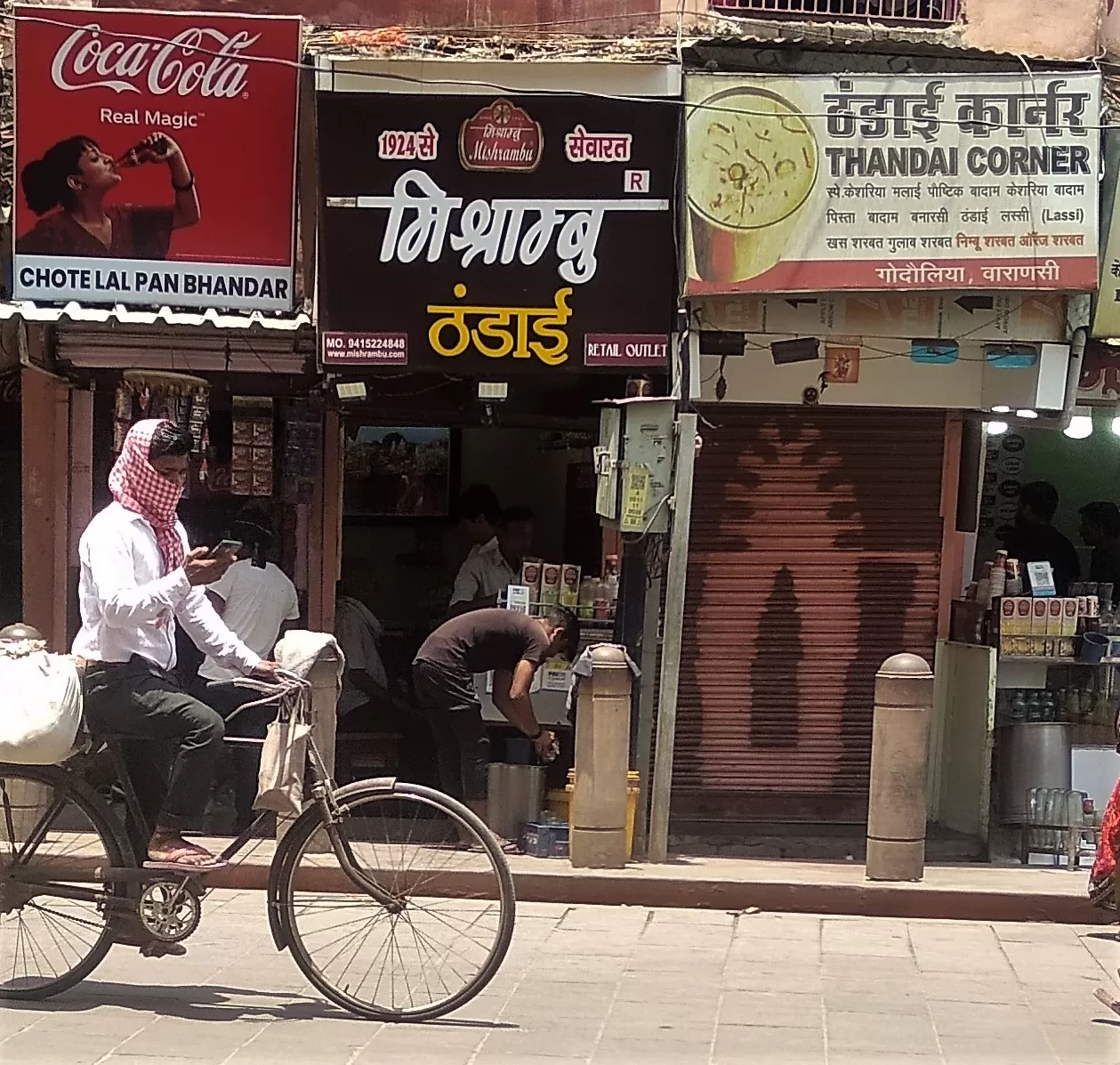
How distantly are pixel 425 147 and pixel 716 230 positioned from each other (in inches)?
68.2

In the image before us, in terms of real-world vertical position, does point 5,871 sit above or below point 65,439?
below

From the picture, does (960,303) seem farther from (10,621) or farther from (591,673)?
(10,621)

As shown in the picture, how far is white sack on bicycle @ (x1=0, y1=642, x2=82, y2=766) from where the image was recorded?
16.6 ft

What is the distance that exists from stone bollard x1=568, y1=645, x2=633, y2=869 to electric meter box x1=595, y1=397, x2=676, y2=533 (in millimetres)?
770

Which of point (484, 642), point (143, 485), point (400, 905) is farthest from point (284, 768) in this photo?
point (484, 642)

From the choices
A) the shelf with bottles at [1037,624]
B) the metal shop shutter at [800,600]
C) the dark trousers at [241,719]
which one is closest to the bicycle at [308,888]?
the dark trousers at [241,719]

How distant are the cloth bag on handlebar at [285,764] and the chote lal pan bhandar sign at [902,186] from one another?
461cm

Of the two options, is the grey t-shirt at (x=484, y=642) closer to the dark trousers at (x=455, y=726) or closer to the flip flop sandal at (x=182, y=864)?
the dark trousers at (x=455, y=726)

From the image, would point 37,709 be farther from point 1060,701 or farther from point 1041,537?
point 1041,537

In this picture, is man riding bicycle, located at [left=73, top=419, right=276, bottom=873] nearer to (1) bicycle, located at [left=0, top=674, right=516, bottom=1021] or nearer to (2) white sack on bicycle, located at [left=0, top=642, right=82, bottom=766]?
(1) bicycle, located at [left=0, top=674, right=516, bottom=1021]

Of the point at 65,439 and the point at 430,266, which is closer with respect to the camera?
the point at 430,266

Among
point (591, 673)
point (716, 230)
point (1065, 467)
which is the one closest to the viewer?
point (591, 673)

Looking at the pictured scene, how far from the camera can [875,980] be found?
6.40 m

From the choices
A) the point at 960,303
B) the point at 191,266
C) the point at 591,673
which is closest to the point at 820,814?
the point at 591,673
